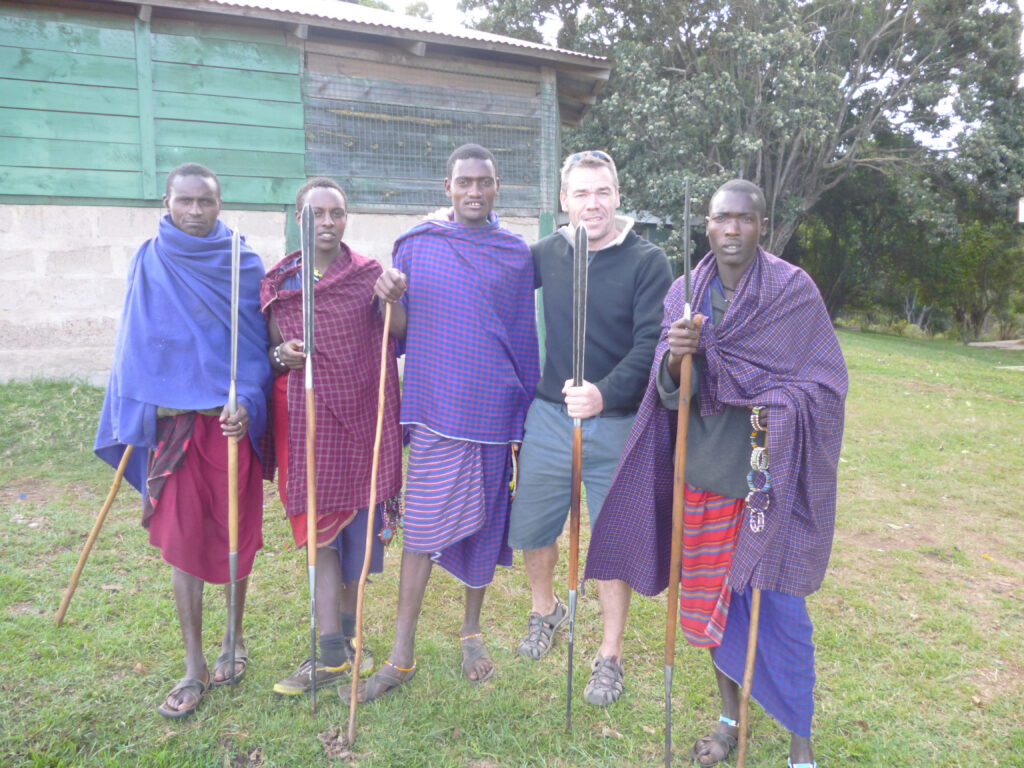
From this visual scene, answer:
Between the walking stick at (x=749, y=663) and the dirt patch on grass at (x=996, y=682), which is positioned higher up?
the walking stick at (x=749, y=663)

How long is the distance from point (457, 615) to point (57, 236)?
19.1 ft

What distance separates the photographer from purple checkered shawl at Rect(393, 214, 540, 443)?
9.82 ft

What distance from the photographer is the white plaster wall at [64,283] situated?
7000mm

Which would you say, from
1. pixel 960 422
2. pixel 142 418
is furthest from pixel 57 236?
pixel 960 422

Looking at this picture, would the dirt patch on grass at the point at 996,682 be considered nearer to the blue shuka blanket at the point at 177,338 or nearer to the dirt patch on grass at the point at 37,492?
the blue shuka blanket at the point at 177,338

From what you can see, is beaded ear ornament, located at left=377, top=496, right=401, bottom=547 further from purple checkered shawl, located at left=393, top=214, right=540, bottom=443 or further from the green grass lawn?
the green grass lawn

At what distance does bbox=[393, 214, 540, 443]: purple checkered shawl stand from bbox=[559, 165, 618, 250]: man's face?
31 centimetres

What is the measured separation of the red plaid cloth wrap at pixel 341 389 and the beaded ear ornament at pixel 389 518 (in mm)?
76

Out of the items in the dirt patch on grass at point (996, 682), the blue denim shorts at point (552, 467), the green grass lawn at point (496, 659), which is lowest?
the dirt patch on grass at point (996, 682)

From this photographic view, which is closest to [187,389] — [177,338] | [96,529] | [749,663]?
[177,338]

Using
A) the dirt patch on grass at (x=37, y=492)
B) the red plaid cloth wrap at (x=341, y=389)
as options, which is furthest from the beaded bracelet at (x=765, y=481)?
the dirt patch on grass at (x=37, y=492)

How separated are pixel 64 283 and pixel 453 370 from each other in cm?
592

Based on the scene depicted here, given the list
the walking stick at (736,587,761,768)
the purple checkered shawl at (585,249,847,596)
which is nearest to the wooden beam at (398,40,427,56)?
the purple checkered shawl at (585,249,847,596)

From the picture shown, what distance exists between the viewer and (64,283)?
7184mm
